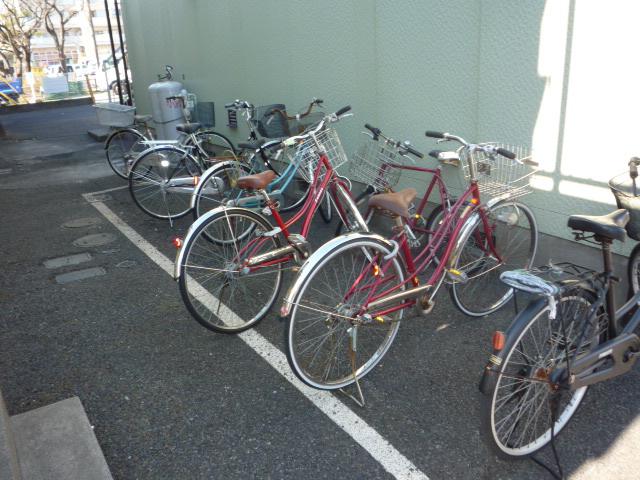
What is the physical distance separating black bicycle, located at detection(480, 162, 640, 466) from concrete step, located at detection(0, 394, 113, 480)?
1.89m

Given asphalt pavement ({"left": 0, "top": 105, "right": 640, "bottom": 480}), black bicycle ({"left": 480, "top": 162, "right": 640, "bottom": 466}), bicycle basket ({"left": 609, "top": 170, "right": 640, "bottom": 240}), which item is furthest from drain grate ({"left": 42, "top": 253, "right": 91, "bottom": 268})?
bicycle basket ({"left": 609, "top": 170, "right": 640, "bottom": 240})

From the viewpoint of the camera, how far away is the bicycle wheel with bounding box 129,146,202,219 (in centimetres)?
618

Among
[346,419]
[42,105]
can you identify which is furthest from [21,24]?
[346,419]

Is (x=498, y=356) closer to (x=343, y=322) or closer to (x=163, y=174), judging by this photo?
(x=343, y=322)

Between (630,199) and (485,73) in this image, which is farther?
(485,73)

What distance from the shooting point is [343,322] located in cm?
314

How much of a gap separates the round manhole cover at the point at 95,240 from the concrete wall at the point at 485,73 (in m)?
2.84

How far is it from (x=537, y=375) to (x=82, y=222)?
5.64 metres

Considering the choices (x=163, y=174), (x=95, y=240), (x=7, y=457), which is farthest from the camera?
(x=163, y=174)

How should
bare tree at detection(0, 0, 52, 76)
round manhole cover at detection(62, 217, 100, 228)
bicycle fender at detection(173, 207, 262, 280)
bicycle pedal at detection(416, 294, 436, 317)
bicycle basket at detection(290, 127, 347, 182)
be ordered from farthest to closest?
bare tree at detection(0, 0, 52, 76) < round manhole cover at detection(62, 217, 100, 228) < bicycle basket at detection(290, 127, 347, 182) < bicycle fender at detection(173, 207, 262, 280) < bicycle pedal at detection(416, 294, 436, 317)

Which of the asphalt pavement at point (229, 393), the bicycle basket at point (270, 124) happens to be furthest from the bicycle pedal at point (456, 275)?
the bicycle basket at point (270, 124)

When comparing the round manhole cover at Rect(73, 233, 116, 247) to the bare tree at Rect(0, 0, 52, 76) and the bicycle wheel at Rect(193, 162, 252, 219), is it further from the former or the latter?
the bare tree at Rect(0, 0, 52, 76)

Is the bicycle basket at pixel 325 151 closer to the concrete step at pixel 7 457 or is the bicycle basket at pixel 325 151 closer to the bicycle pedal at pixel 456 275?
the bicycle pedal at pixel 456 275

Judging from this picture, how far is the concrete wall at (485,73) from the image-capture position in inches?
144
